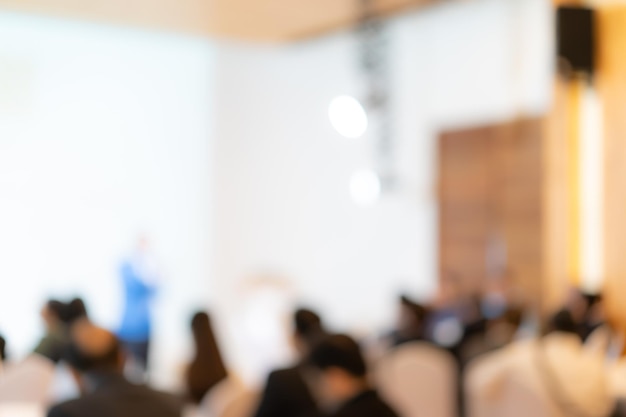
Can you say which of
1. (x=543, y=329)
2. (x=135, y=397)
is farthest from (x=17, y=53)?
(x=543, y=329)

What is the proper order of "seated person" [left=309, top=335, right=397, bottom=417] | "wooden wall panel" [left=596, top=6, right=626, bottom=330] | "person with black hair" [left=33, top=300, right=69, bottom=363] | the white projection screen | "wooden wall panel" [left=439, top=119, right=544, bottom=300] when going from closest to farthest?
"person with black hair" [left=33, top=300, right=69, bottom=363], "seated person" [left=309, top=335, right=397, bottom=417], the white projection screen, "wooden wall panel" [left=596, top=6, right=626, bottom=330], "wooden wall panel" [left=439, top=119, right=544, bottom=300]

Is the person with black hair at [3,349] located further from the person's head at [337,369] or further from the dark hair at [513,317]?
the dark hair at [513,317]

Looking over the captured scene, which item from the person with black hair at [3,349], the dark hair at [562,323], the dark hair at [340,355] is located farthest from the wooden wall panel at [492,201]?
the person with black hair at [3,349]

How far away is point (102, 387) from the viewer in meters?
2.32

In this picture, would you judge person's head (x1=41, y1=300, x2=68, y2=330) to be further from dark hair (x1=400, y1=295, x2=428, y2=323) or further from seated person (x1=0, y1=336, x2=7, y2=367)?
dark hair (x1=400, y1=295, x2=428, y2=323)

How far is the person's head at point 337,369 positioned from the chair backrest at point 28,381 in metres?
1.61

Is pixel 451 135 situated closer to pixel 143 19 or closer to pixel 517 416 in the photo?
pixel 143 19

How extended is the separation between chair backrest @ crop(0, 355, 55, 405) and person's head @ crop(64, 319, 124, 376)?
12 cm

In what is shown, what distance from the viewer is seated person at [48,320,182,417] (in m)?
1.93

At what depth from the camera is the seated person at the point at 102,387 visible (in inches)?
76.1

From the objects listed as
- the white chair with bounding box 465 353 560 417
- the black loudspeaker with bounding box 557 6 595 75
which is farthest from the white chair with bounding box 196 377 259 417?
the black loudspeaker with bounding box 557 6 595 75

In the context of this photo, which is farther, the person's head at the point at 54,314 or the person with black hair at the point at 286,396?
the person with black hair at the point at 286,396

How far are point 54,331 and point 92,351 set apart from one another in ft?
1.16

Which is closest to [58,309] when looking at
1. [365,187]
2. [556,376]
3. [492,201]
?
[556,376]
